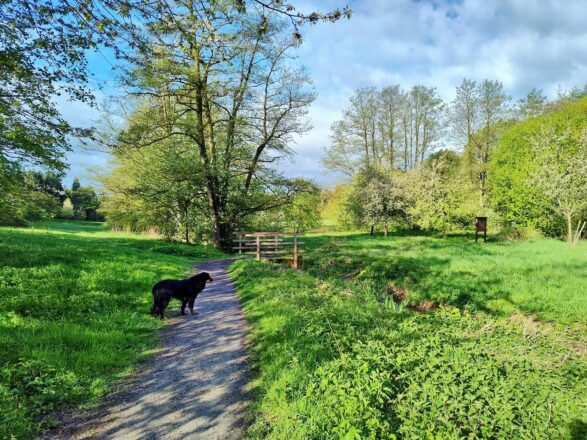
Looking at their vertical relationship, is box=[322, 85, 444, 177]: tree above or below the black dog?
above

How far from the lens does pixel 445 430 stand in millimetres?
2900

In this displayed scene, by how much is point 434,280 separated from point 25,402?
34.7 feet

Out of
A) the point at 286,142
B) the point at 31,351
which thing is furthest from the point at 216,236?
the point at 31,351

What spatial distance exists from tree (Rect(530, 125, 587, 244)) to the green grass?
79.4ft

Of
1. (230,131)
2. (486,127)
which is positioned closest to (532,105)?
(486,127)

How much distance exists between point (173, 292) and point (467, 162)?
35.2m

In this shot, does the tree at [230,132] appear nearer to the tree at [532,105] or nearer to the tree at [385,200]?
the tree at [385,200]

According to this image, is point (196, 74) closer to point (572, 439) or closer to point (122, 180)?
point (122, 180)

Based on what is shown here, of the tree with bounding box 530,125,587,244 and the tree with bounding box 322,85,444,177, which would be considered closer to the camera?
the tree with bounding box 530,125,587,244

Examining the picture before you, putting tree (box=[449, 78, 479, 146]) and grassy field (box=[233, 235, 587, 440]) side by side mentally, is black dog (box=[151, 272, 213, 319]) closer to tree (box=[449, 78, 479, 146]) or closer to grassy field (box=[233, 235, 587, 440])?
grassy field (box=[233, 235, 587, 440])

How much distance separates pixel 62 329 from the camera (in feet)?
16.6

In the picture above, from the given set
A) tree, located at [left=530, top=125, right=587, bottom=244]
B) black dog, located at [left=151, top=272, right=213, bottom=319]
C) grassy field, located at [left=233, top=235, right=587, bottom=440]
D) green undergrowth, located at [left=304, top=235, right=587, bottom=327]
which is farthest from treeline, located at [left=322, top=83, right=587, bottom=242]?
black dog, located at [left=151, top=272, right=213, bottom=319]

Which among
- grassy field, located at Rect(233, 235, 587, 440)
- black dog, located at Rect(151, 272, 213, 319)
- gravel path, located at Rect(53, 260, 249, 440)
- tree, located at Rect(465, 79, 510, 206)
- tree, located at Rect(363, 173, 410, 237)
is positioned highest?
tree, located at Rect(465, 79, 510, 206)

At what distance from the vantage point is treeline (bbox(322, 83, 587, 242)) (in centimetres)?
2152
